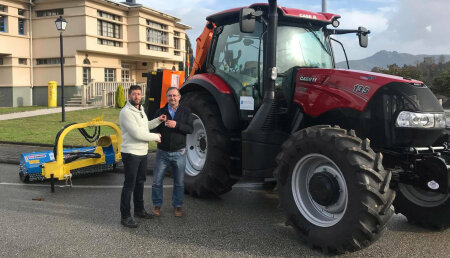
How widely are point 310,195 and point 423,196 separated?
1.46 m

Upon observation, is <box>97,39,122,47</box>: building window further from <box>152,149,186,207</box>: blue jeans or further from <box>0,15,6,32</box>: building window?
<box>152,149,186,207</box>: blue jeans

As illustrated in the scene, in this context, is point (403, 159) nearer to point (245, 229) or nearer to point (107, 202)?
point (245, 229)

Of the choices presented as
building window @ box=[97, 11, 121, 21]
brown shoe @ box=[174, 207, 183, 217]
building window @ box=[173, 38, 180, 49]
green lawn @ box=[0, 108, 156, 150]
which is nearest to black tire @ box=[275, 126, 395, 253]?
brown shoe @ box=[174, 207, 183, 217]

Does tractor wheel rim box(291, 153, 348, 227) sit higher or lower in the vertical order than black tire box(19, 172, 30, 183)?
higher

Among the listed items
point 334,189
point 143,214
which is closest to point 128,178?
point 143,214

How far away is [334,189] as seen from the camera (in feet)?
13.3

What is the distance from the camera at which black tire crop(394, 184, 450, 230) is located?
4621 millimetres

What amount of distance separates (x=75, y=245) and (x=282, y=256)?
2.03 m

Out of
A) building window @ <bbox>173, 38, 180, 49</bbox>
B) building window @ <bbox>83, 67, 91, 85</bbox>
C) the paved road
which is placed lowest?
the paved road

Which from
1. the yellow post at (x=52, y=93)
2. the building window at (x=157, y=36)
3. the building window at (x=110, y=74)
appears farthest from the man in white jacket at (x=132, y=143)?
the building window at (x=157, y=36)

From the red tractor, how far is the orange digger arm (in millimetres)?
129

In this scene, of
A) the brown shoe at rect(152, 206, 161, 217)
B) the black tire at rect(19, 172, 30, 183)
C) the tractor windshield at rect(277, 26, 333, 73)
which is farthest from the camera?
the black tire at rect(19, 172, 30, 183)

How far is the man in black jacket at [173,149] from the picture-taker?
16.9 feet

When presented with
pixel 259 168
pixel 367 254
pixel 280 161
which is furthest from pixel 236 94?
pixel 367 254
